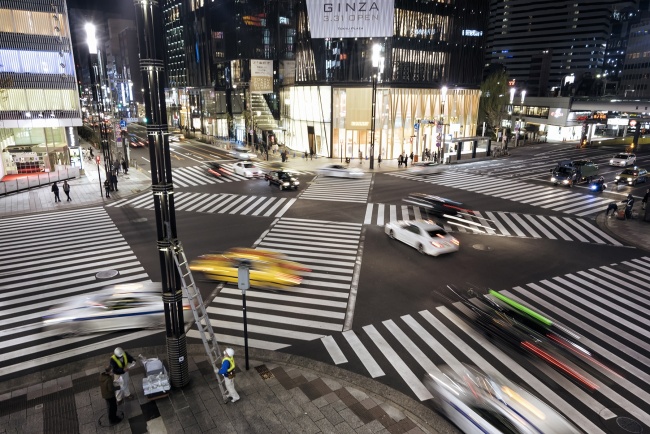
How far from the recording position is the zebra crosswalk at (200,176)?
1410 inches

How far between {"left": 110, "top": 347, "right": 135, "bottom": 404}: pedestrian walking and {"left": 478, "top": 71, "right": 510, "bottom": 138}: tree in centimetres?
7694

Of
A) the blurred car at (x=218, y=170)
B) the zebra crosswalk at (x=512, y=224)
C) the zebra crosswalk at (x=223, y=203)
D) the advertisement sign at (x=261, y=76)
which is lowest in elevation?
the zebra crosswalk at (x=512, y=224)

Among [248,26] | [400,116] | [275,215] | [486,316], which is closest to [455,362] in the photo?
[486,316]

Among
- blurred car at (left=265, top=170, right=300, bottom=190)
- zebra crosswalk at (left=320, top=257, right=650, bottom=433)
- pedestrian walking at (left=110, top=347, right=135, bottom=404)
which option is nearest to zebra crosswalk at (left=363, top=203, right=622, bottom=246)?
zebra crosswalk at (left=320, top=257, right=650, bottom=433)

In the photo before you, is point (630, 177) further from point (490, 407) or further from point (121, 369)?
point (121, 369)

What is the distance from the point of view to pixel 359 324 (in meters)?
12.6

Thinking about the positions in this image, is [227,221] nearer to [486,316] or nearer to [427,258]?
[427,258]

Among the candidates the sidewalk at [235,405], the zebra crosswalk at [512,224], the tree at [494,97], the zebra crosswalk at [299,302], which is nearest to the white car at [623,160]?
the zebra crosswalk at [512,224]

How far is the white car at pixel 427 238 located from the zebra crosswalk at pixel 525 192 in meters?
13.2

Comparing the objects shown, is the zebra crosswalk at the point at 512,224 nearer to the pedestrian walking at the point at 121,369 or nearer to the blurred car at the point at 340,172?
the blurred car at the point at 340,172

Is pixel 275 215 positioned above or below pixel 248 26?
below

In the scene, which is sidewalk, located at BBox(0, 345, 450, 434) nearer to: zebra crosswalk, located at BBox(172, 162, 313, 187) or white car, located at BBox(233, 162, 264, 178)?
zebra crosswalk, located at BBox(172, 162, 313, 187)

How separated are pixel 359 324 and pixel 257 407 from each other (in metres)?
4.62

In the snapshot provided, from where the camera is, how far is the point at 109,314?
12.1 metres
